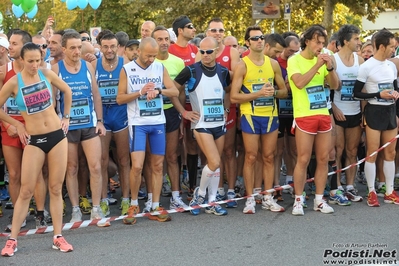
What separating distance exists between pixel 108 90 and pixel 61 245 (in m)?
2.35

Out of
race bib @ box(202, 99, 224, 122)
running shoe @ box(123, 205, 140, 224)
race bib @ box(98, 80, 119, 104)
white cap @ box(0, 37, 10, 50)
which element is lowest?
running shoe @ box(123, 205, 140, 224)

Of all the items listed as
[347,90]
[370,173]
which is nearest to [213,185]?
[370,173]

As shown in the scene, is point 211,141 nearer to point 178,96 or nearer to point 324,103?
point 178,96

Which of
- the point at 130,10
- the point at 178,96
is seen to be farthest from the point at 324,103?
the point at 130,10

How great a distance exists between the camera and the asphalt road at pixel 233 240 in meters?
6.32

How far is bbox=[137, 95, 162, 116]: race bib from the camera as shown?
788 cm

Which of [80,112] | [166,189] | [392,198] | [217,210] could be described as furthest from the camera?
[166,189]

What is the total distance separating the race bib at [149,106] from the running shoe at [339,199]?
2.48 meters

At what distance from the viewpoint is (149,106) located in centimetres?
791

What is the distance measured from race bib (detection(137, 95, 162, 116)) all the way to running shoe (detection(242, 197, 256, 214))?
1.51 metres

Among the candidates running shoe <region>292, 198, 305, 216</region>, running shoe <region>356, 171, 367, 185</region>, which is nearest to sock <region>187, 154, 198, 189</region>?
running shoe <region>292, 198, 305, 216</region>

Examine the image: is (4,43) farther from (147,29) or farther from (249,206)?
(249,206)

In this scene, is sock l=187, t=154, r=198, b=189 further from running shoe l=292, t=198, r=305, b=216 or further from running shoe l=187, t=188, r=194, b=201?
running shoe l=292, t=198, r=305, b=216

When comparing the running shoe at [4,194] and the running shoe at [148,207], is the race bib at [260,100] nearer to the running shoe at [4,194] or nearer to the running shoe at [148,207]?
the running shoe at [148,207]
